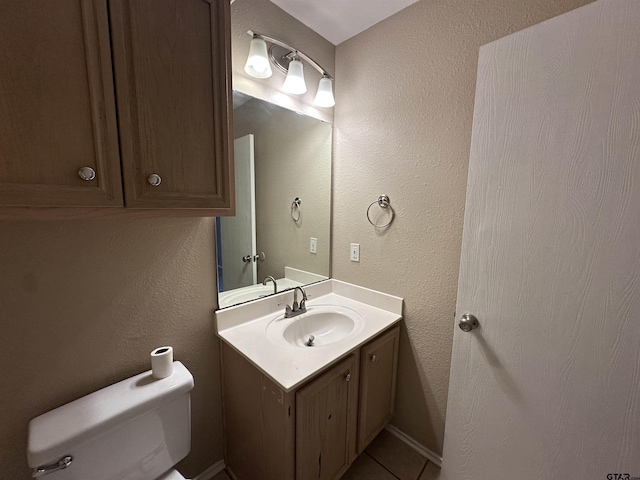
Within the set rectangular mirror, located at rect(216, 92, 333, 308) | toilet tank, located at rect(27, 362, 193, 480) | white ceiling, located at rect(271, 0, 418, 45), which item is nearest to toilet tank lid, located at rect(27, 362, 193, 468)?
toilet tank, located at rect(27, 362, 193, 480)

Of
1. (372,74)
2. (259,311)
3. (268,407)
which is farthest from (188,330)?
(372,74)

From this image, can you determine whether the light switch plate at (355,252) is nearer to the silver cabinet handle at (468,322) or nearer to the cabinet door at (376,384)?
the cabinet door at (376,384)

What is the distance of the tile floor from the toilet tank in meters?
0.58

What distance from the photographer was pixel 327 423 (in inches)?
41.8

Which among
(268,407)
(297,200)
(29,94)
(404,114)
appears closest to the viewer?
(29,94)

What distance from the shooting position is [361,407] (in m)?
1.24

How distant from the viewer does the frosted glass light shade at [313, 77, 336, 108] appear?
56.7 inches

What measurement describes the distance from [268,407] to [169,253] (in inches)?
29.0

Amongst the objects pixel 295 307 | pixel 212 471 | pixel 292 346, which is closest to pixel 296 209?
pixel 295 307

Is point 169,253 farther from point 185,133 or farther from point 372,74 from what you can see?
point 372,74

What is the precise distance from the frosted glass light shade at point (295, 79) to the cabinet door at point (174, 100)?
514mm

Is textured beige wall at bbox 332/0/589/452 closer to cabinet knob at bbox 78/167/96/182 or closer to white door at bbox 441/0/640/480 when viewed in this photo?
white door at bbox 441/0/640/480

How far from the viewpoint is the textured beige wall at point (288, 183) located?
1363 mm

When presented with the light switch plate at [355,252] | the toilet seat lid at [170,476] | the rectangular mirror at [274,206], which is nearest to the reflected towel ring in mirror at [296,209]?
the rectangular mirror at [274,206]
